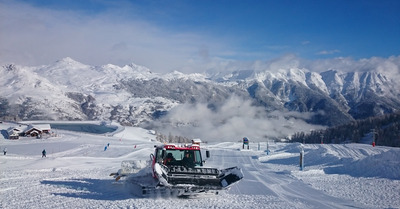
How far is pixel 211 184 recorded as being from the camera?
46.3 feet

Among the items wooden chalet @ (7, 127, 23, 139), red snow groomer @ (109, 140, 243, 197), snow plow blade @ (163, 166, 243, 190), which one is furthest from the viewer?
wooden chalet @ (7, 127, 23, 139)

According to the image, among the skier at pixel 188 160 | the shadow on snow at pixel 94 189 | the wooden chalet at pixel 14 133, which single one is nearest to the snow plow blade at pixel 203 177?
the skier at pixel 188 160

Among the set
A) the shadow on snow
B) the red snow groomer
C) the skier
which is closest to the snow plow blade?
the red snow groomer

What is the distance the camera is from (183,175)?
1384 centimetres

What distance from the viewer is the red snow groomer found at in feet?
43.7

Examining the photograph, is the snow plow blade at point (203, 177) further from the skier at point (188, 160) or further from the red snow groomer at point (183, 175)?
the skier at point (188, 160)

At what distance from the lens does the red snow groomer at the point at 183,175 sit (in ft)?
43.7

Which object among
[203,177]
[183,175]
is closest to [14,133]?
[183,175]

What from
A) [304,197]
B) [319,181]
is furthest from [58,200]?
[319,181]

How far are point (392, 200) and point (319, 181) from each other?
6.38 m

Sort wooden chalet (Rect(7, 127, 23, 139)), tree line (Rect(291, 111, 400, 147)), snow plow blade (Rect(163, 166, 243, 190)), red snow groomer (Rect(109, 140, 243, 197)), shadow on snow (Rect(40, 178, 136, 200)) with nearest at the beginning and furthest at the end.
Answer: red snow groomer (Rect(109, 140, 243, 197)), snow plow blade (Rect(163, 166, 243, 190)), shadow on snow (Rect(40, 178, 136, 200)), wooden chalet (Rect(7, 127, 23, 139)), tree line (Rect(291, 111, 400, 147))

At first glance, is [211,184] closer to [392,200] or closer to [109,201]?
[109,201]

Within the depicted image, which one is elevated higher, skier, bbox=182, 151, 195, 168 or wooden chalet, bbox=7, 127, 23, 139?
skier, bbox=182, 151, 195, 168

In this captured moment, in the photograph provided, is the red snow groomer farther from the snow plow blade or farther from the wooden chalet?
the wooden chalet
